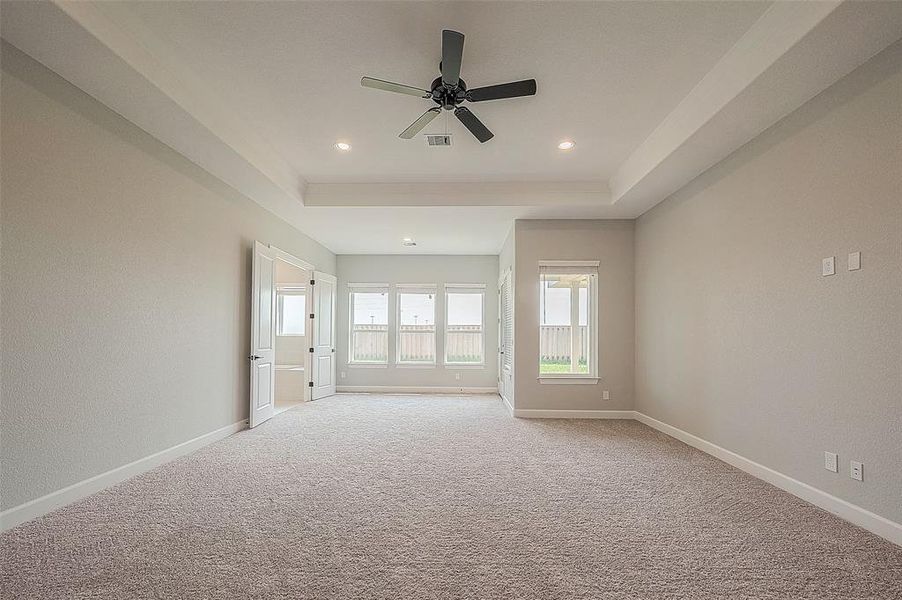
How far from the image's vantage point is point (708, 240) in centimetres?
429

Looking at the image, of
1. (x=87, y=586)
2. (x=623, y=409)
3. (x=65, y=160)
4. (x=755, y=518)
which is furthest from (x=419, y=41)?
(x=623, y=409)

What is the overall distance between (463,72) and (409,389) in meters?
6.44

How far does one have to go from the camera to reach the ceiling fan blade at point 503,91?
2896 millimetres

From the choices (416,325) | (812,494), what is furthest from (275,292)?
(812,494)

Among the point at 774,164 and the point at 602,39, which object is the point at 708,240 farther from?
the point at 602,39

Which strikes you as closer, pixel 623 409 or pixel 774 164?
pixel 774 164

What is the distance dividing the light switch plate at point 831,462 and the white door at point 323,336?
6.49 metres

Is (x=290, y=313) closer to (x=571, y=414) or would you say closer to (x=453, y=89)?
(x=571, y=414)

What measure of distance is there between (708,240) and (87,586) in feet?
16.0

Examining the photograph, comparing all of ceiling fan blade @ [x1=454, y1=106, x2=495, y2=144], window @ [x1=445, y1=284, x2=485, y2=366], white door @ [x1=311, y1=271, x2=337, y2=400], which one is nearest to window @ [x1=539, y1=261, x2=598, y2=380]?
window @ [x1=445, y1=284, x2=485, y2=366]

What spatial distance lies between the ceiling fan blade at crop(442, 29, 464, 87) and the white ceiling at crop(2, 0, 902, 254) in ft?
0.71

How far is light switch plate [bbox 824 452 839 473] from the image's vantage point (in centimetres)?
282

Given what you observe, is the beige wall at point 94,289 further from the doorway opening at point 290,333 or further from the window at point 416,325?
the window at point 416,325

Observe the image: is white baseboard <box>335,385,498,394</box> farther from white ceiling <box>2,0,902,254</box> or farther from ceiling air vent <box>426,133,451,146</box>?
ceiling air vent <box>426,133,451,146</box>
